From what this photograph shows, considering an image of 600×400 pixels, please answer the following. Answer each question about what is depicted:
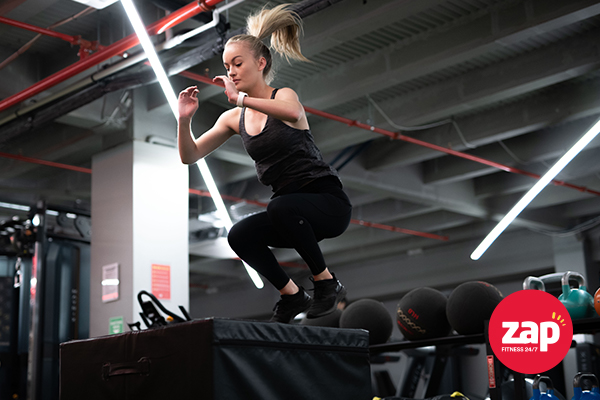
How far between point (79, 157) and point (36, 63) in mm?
1895

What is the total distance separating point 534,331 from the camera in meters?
3.30

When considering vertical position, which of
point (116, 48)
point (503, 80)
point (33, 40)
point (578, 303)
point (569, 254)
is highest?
point (33, 40)

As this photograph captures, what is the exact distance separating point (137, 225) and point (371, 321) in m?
2.10

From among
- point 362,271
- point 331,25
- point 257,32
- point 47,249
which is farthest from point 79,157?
point 362,271

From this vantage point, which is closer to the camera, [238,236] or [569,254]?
[238,236]

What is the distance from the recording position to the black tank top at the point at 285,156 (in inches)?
81.3

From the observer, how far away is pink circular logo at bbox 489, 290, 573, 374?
3264 millimetres

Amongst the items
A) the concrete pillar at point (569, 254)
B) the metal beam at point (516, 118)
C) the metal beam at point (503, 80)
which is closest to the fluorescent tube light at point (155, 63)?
the metal beam at point (503, 80)

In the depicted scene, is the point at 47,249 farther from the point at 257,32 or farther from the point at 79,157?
the point at 257,32

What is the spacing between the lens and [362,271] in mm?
13562

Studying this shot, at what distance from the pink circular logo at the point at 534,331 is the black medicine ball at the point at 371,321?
1.59 m

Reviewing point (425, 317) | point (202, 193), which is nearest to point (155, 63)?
point (425, 317)

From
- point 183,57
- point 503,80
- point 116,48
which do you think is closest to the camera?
point 116,48

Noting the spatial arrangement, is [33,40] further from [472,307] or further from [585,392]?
[585,392]
